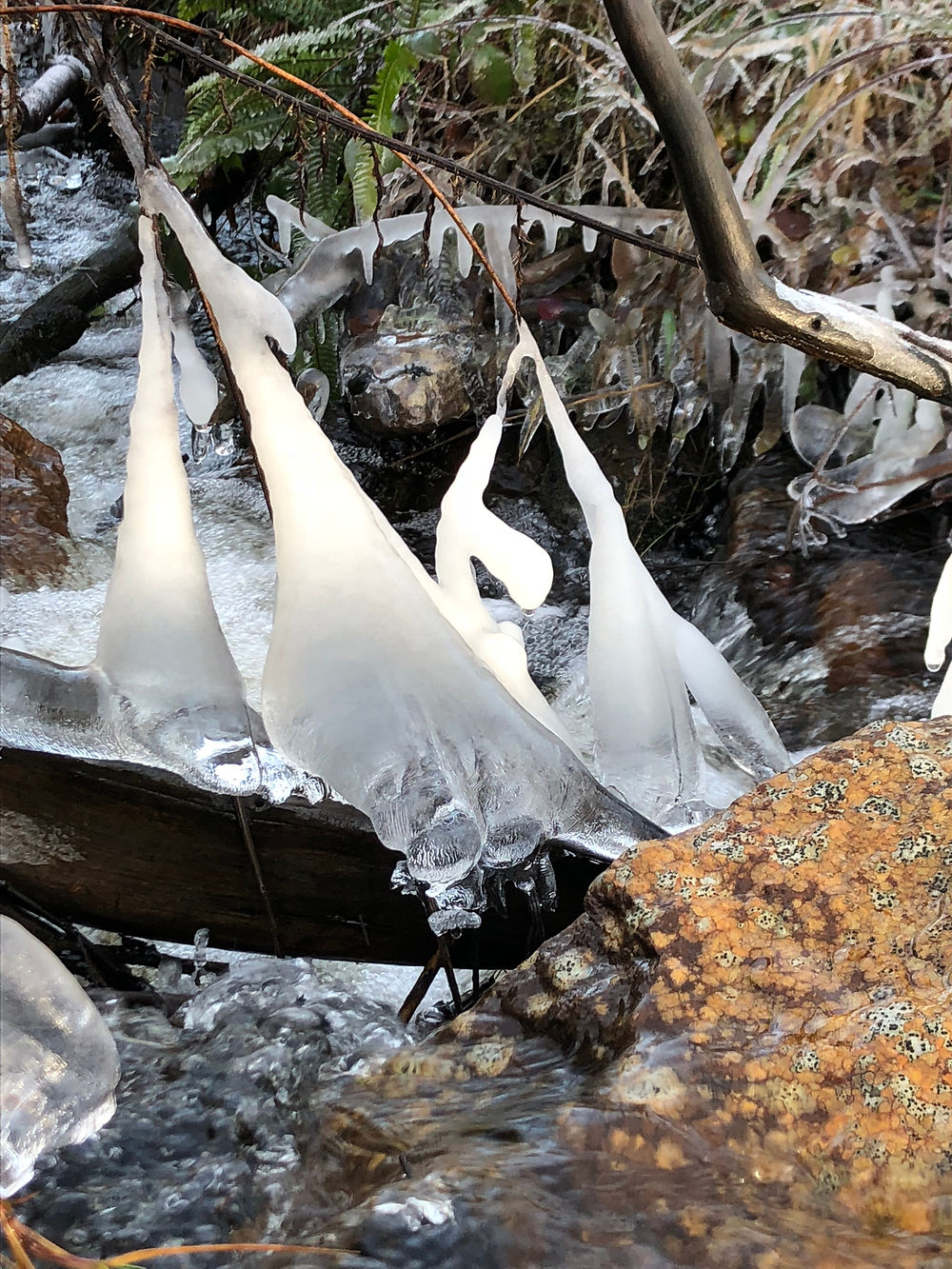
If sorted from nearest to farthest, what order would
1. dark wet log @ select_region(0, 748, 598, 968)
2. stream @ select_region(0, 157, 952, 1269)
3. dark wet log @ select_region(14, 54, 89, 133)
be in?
stream @ select_region(0, 157, 952, 1269) < dark wet log @ select_region(0, 748, 598, 968) < dark wet log @ select_region(14, 54, 89, 133)

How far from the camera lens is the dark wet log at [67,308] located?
411 cm

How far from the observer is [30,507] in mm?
3518

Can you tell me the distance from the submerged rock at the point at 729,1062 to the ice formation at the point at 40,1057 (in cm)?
28

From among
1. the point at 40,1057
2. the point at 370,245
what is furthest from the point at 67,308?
the point at 40,1057

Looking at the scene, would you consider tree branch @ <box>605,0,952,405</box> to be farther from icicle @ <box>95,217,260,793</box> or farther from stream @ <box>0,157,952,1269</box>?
stream @ <box>0,157,952,1269</box>

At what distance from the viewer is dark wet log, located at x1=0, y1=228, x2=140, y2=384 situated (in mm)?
4109

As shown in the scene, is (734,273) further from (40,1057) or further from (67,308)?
(67,308)

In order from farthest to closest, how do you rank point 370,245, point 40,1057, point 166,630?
1. point 370,245
2. point 166,630
3. point 40,1057

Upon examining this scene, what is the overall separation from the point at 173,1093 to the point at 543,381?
3.83ft

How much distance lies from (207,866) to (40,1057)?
0.78m

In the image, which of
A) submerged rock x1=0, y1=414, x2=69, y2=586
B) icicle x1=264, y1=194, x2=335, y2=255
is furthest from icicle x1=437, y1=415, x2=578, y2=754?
submerged rock x1=0, y1=414, x2=69, y2=586

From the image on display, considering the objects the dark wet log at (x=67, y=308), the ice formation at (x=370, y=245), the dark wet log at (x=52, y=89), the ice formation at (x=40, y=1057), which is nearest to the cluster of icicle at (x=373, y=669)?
the ice formation at (x=40, y=1057)

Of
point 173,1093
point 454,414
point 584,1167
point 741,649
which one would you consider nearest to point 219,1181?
point 173,1093

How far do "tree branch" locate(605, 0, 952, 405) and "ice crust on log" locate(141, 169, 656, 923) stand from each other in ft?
1.82
